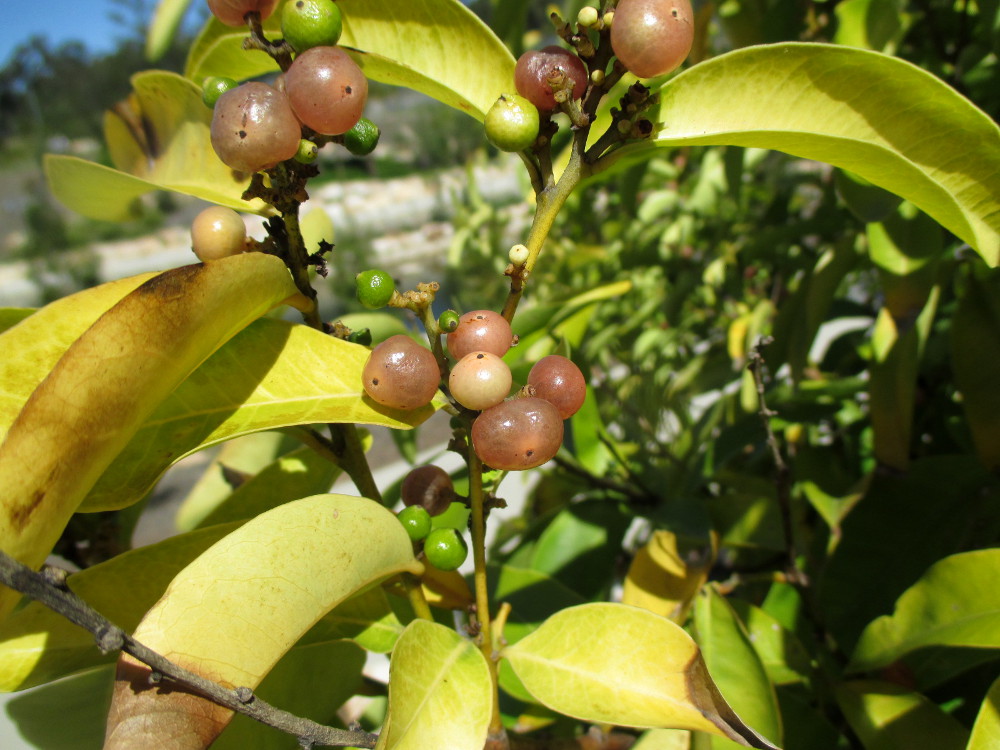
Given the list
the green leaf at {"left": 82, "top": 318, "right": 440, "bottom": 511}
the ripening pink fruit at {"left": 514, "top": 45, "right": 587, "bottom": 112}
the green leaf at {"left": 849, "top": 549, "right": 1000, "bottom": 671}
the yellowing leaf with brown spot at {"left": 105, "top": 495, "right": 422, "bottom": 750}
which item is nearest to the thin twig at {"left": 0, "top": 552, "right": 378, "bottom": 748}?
the yellowing leaf with brown spot at {"left": 105, "top": 495, "right": 422, "bottom": 750}

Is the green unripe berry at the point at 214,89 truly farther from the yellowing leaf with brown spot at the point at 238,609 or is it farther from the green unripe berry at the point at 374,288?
the yellowing leaf with brown spot at the point at 238,609

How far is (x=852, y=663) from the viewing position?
635mm

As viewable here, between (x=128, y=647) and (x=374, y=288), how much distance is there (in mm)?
221

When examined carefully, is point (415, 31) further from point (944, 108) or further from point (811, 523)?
point (811, 523)

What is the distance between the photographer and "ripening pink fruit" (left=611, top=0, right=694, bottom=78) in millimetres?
368

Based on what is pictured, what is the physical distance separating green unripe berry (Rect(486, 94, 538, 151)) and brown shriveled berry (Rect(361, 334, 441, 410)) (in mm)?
123

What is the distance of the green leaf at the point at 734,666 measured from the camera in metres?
0.56

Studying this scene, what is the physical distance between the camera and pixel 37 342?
0.36 m

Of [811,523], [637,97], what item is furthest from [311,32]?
[811,523]

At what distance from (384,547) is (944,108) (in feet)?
1.33

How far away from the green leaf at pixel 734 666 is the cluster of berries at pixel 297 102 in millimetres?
479

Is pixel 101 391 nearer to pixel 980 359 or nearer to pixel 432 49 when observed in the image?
pixel 432 49

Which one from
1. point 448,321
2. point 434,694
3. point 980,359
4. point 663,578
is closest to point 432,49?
point 448,321

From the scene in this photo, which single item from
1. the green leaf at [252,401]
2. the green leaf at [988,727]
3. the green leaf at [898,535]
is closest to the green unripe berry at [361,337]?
the green leaf at [252,401]
